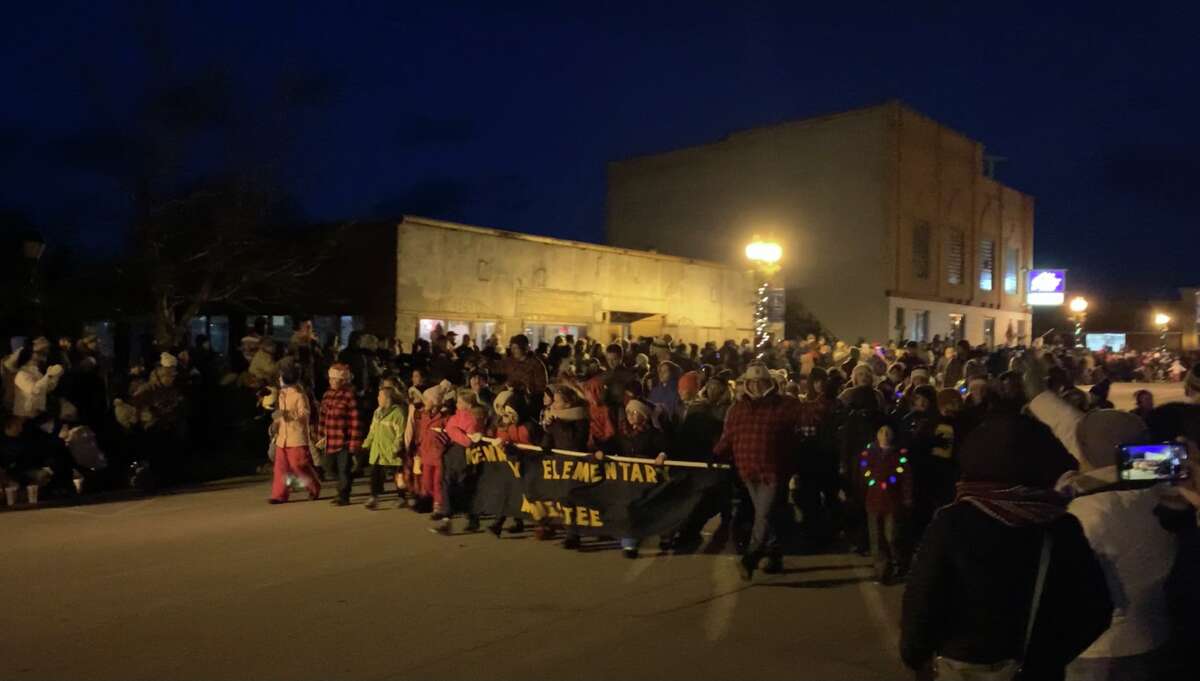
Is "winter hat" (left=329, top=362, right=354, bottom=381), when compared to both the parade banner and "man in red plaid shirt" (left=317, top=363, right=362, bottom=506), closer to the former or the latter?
"man in red plaid shirt" (left=317, top=363, right=362, bottom=506)

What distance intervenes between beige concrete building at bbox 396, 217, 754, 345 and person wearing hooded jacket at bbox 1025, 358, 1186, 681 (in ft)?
61.5

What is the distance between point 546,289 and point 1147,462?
21.8 meters

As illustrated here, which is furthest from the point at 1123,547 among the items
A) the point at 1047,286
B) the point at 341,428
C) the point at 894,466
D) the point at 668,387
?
the point at 1047,286

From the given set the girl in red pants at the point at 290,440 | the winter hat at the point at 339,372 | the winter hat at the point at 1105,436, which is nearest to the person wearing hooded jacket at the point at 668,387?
the winter hat at the point at 339,372

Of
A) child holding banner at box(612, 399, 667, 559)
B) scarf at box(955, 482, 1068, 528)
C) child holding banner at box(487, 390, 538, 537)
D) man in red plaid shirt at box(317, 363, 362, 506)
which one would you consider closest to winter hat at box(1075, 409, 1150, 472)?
→ scarf at box(955, 482, 1068, 528)

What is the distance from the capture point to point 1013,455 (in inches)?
123

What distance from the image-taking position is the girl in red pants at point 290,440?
12047 mm

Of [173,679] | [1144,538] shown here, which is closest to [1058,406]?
[1144,538]

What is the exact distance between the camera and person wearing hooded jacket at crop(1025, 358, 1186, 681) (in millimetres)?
3666

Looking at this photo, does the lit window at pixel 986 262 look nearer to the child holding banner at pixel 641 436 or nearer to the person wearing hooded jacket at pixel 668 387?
the person wearing hooded jacket at pixel 668 387

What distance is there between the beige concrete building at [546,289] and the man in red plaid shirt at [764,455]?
14.0 m

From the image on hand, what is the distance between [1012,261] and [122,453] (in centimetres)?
4477

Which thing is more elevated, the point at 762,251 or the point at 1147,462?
the point at 762,251

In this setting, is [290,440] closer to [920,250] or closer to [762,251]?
[762,251]
